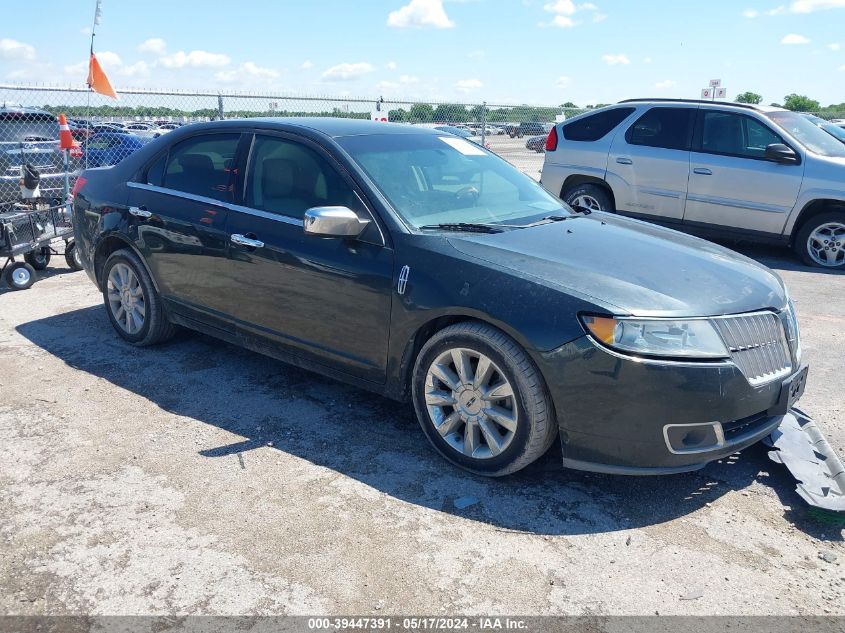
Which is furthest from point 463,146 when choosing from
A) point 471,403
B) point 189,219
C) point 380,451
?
point 380,451

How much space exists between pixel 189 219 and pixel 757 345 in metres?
3.43

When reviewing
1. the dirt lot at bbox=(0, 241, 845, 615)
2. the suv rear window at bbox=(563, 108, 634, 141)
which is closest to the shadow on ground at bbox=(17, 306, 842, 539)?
the dirt lot at bbox=(0, 241, 845, 615)

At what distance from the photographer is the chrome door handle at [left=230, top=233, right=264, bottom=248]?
4.19 m

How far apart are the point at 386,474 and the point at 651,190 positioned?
22.0 ft

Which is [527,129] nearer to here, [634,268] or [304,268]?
[304,268]

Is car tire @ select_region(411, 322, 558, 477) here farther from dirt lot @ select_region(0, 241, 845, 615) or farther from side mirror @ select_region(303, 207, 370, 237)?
side mirror @ select_region(303, 207, 370, 237)

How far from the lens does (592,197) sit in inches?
375

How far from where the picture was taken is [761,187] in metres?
8.34

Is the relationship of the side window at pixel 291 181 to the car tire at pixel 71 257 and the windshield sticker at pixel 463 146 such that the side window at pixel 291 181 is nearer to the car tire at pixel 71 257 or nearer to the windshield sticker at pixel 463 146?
the windshield sticker at pixel 463 146

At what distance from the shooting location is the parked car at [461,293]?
308 centimetres

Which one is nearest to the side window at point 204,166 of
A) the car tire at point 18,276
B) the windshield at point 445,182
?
the windshield at point 445,182

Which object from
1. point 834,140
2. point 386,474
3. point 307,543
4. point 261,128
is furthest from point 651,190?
point 307,543

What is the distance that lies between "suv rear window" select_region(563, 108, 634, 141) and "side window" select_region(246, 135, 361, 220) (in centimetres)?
616

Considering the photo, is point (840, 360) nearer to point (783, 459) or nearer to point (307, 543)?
point (783, 459)
